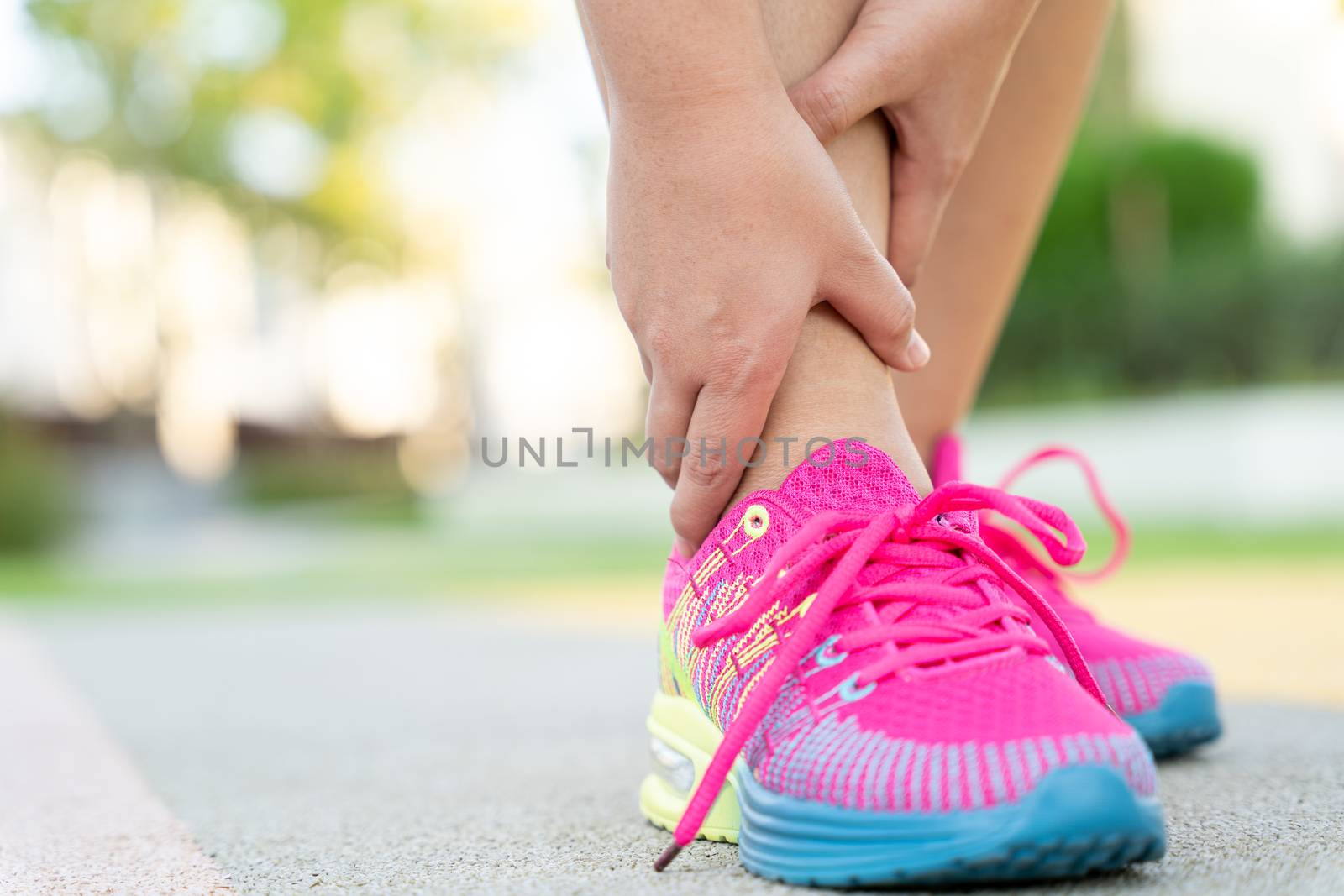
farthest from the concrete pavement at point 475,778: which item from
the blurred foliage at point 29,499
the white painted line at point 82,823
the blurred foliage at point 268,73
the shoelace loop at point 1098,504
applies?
the blurred foliage at point 268,73

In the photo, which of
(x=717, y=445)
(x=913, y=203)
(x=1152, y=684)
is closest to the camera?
(x=717, y=445)

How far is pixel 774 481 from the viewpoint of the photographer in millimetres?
873

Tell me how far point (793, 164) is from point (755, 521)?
24 cm

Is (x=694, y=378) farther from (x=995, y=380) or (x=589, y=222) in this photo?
(x=589, y=222)

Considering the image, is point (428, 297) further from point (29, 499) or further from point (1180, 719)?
point (1180, 719)

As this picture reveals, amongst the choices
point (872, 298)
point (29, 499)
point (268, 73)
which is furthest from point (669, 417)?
point (268, 73)

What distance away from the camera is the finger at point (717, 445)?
2.75ft

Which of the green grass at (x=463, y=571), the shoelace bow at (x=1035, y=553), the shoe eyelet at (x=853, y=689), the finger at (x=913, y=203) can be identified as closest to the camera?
the shoe eyelet at (x=853, y=689)

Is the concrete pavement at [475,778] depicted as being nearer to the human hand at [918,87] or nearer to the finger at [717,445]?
the finger at [717,445]

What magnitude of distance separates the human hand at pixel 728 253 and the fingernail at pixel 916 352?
54mm

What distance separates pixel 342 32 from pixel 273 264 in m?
2.71

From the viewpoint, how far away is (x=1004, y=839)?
64 centimetres

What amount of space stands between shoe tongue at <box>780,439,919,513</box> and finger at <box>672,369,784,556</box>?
0.04 meters

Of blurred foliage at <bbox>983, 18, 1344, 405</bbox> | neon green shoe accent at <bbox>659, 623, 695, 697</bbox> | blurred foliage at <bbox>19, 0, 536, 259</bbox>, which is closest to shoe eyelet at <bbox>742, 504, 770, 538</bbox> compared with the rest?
neon green shoe accent at <bbox>659, 623, 695, 697</bbox>
